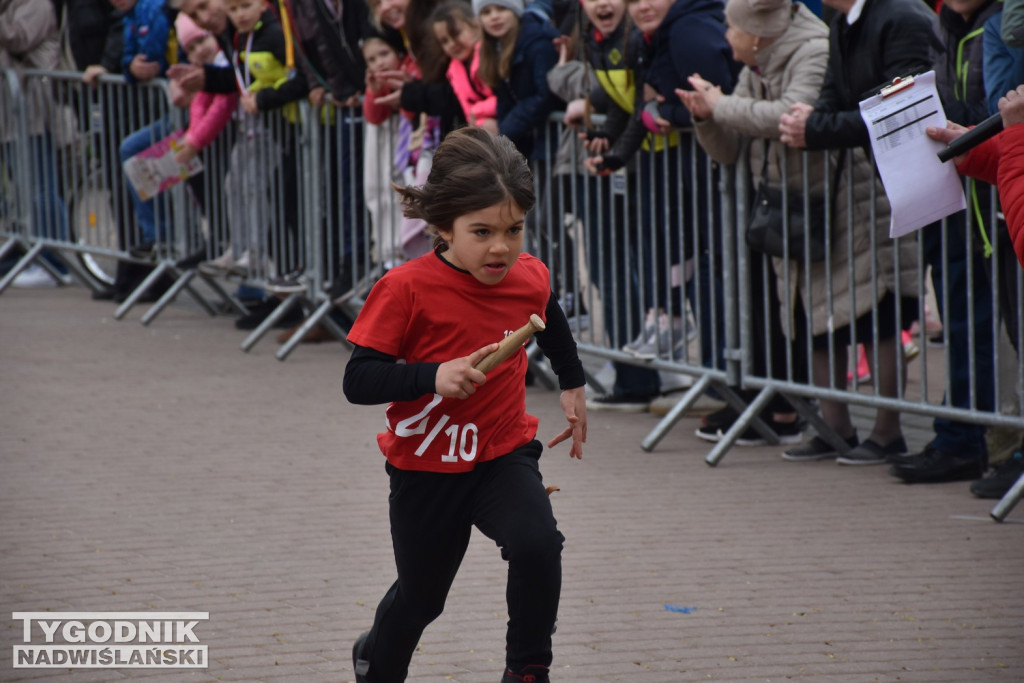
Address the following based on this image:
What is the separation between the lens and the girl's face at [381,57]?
31.7 ft

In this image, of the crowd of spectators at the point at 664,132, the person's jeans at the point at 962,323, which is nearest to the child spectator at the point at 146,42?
the crowd of spectators at the point at 664,132

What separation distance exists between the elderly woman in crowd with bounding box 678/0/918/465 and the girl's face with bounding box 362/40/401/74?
2.92 meters

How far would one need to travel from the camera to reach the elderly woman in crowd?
6.94 m

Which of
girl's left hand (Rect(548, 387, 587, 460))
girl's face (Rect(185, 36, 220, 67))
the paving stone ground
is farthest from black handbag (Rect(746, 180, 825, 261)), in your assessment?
girl's face (Rect(185, 36, 220, 67))

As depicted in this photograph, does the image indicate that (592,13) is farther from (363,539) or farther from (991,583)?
(991,583)

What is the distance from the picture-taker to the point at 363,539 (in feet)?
19.9

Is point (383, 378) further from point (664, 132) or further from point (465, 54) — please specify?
point (465, 54)

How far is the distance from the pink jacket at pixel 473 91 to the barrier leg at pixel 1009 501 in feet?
12.7

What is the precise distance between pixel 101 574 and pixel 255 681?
4.34 ft

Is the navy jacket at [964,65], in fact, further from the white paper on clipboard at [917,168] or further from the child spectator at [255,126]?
the child spectator at [255,126]

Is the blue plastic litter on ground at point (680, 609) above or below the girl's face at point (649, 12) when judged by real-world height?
below

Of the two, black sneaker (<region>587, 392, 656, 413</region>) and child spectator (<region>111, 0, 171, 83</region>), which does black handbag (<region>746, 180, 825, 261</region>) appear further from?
child spectator (<region>111, 0, 171, 83</region>)

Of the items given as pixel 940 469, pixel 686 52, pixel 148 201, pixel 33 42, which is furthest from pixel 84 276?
pixel 940 469

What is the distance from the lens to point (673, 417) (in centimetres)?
770
